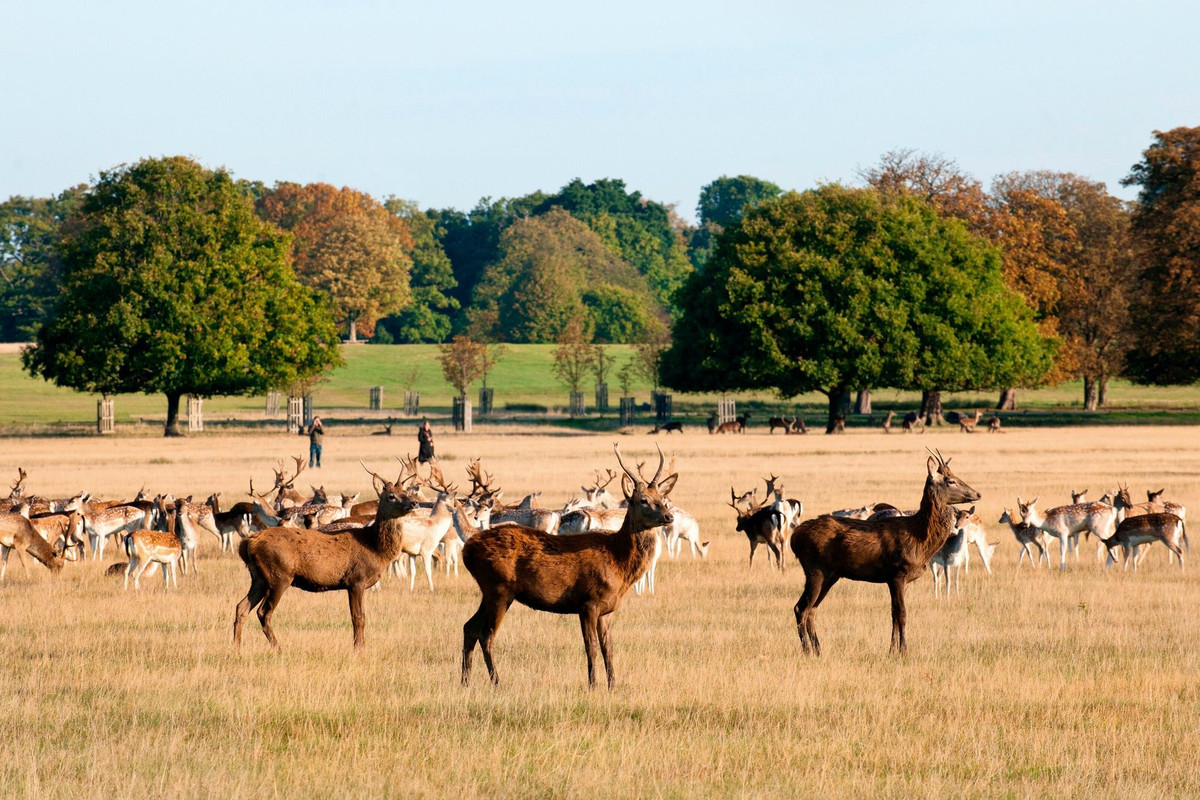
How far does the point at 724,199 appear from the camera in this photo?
144 m

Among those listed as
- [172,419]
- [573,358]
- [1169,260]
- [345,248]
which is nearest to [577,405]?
[573,358]

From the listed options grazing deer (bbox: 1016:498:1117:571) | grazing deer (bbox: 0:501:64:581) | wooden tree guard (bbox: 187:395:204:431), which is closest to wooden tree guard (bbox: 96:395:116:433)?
wooden tree guard (bbox: 187:395:204:431)

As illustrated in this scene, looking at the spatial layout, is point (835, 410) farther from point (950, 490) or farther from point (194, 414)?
point (950, 490)

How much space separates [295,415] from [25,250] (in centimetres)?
5778

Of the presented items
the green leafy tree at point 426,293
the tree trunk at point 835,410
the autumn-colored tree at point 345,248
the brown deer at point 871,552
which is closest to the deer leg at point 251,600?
the brown deer at point 871,552

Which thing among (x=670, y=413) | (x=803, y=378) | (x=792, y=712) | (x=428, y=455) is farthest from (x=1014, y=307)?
(x=792, y=712)

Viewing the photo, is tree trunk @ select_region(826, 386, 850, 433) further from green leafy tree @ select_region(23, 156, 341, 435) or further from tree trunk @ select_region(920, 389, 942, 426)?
green leafy tree @ select_region(23, 156, 341, 435)

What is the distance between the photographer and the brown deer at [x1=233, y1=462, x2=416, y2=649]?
11031 millimetres

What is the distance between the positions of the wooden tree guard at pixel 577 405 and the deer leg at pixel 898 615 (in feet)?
186

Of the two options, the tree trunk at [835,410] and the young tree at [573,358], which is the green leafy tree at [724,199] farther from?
the tree trunk at [835,410]

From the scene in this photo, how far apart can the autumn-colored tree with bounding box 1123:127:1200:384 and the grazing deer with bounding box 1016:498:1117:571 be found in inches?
1508

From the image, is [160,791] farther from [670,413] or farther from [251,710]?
[670,413]

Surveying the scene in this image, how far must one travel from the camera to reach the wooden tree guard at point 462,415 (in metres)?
53.6

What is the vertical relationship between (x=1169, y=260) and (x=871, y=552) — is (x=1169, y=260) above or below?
above
